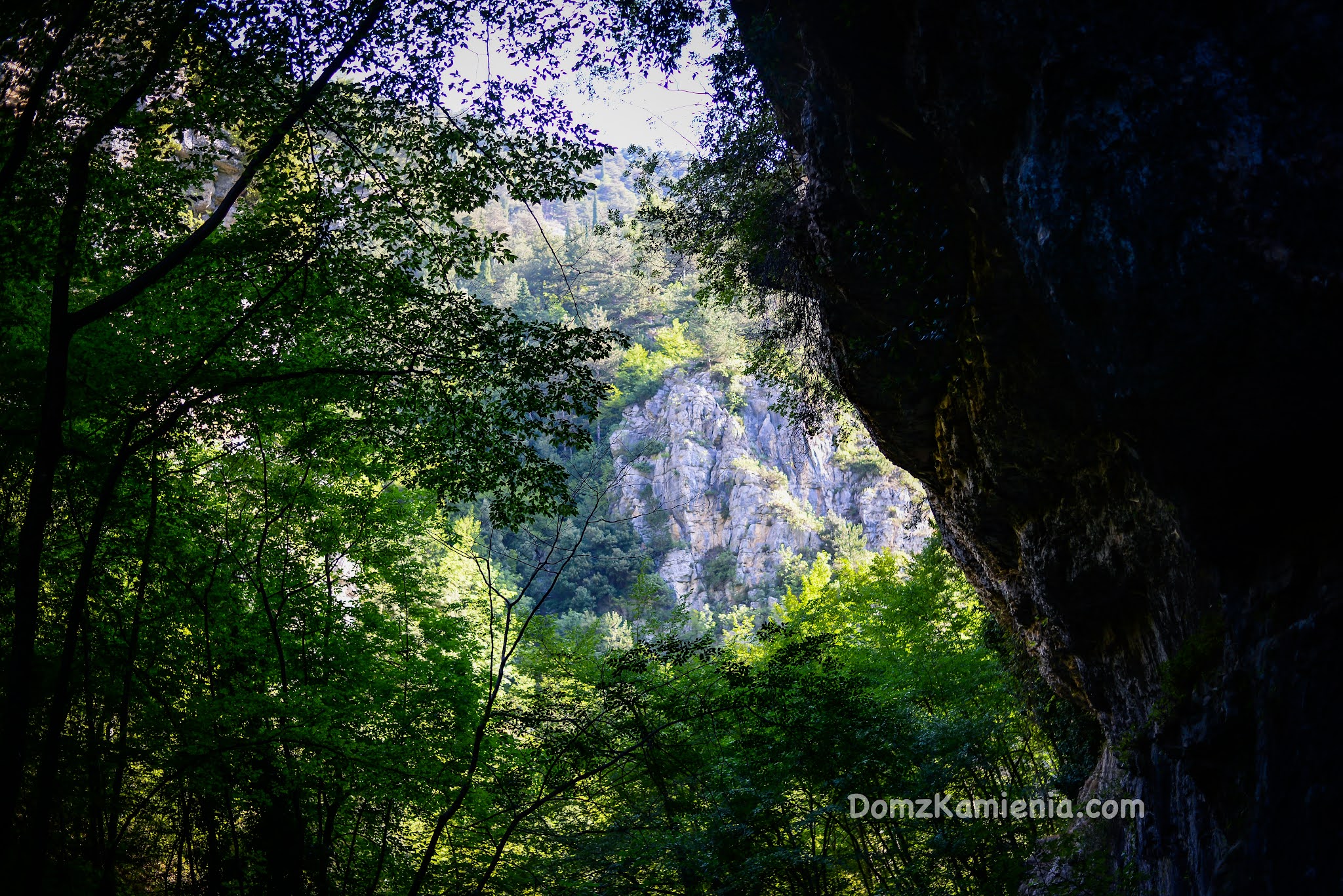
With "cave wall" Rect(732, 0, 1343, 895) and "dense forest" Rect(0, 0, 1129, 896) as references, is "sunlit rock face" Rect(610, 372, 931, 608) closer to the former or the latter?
"dense forest" Rect(0, 0, 1129, 896)

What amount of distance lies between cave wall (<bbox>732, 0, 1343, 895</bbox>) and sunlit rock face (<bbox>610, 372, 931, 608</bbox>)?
34.2 meters

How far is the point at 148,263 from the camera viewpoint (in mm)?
5688

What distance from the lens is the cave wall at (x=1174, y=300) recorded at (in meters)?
3.12

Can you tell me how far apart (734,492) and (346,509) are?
36.7 m

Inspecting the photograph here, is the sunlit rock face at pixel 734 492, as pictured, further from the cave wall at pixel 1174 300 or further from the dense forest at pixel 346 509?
the cave wall at pixel 1174 300

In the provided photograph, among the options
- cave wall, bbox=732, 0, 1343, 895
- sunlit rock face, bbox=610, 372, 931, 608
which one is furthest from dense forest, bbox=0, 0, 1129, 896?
sunlit rock face, bbox=610, 372, 931, 608

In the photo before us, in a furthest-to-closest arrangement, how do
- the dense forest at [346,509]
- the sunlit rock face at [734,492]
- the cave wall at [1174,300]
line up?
the sunlit rock face at [734,492] → the dense forest at [346,509] → the cave wall at [1174,300]

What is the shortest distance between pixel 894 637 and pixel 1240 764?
9.72 m

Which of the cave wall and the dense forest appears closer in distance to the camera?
the cave wall

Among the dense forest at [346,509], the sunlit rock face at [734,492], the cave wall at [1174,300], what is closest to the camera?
the cave wall at [1174,300]

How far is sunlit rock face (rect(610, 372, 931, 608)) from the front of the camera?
141 ft

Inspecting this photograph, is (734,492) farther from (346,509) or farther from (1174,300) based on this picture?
(1174,300)

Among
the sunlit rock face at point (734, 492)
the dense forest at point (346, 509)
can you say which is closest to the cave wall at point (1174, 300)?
the dense forest at point (346, 509)

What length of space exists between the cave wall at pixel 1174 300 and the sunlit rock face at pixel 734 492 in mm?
34213
